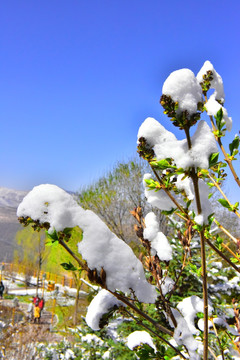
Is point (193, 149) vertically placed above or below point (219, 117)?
below

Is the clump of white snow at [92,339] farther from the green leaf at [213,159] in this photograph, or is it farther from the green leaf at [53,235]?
the green leaf at [213,159]

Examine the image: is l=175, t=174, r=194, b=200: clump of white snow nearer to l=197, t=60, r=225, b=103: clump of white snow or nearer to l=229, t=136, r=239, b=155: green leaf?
l=229, t=136, r=239, b=155: green leaf

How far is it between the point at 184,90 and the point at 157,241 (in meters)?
0.56

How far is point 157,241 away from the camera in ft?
3.68

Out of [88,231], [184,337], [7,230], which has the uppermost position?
[7,230]

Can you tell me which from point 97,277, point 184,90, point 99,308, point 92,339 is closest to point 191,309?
point 99,308

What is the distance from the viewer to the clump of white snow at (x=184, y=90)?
76cm

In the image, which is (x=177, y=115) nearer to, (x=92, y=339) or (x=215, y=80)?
(x=215, y=80)

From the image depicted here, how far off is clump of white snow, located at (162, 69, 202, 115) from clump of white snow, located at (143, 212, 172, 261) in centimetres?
50

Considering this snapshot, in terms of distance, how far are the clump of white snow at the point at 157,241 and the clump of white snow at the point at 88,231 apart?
0.19 meters

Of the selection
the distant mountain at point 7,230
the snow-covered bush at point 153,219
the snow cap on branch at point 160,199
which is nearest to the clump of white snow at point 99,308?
the snow-covered bush at point 153,219

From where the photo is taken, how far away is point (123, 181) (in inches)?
647

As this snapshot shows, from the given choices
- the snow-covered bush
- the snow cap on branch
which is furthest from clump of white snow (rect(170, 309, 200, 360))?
the snow cap on branch

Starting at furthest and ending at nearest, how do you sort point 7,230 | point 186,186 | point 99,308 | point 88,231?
point 7,230 → point 186,186 → point 99,308 → point 88,231
